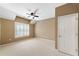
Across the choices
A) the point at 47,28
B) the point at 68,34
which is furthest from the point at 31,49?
the point at 68,34

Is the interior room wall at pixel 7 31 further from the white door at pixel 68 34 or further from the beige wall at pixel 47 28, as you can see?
the white door at pixel 68 34

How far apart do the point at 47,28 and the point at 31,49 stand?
0.97m

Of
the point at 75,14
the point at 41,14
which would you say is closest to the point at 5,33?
the point at 41,14

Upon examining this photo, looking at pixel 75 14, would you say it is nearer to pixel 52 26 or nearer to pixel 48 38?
pixel 52 26

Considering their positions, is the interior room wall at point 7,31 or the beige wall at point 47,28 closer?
the interior room wall at point 7,31

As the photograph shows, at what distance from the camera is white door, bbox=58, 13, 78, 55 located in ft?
9.27

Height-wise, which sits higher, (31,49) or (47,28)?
(47,28)

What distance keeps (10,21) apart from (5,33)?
63 centimetres

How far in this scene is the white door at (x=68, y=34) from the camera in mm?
2826

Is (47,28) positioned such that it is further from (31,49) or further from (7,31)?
(7,31)

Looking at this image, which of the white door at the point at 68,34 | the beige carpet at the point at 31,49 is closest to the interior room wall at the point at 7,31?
the beige carpet at the point at 31,49

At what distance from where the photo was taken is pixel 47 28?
10.3 ft

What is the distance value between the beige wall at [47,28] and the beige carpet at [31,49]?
0.77 feet

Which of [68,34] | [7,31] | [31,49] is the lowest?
[31,49]
